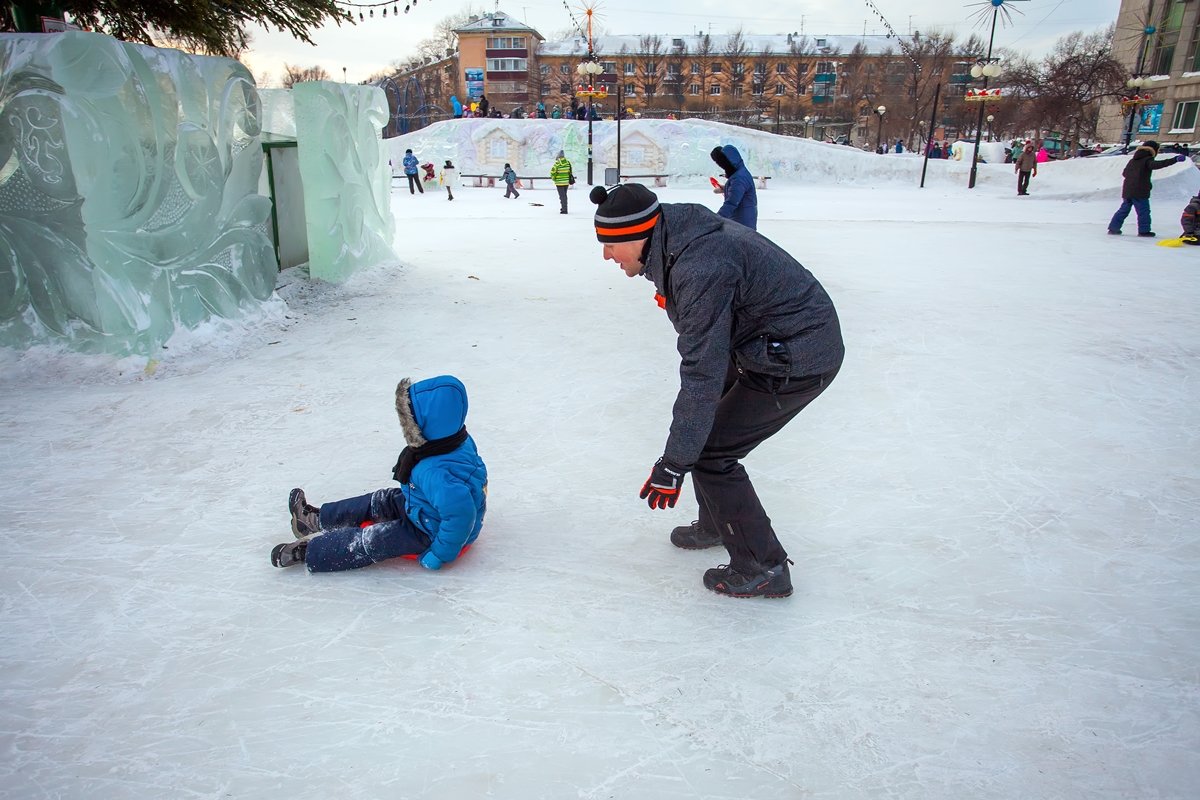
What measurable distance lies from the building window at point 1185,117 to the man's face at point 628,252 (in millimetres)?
43957

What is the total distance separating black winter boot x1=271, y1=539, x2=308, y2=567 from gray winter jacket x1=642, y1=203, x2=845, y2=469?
1347 millimetres

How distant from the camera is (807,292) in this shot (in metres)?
2.08

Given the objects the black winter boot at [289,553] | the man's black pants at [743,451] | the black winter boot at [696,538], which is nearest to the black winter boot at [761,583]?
the man's black pants at [743,451]

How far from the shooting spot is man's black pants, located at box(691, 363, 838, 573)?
2141 mm

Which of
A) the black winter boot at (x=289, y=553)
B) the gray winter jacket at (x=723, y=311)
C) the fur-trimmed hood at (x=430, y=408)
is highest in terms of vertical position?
the gray winter jacket at (x=723, y=311)

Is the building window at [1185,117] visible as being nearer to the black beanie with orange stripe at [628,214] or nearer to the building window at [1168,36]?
the building window at [1168,36]

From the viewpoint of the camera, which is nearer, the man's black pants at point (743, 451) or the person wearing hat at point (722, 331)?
the person wearing hat at point (722, 331)

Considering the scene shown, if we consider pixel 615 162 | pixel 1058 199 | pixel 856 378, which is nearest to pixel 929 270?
pixel 856 378

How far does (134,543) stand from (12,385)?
7.88 feet

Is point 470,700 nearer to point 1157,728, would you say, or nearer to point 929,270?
point 1157,728

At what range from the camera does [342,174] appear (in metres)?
6.81

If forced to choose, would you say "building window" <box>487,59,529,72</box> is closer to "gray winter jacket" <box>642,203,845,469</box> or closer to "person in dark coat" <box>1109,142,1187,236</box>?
"person in dark coat" <box>1109,142,1187,236</box>

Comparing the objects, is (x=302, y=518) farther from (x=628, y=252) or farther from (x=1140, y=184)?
(x=1140, y=184)

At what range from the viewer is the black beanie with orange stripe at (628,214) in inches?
77.7
